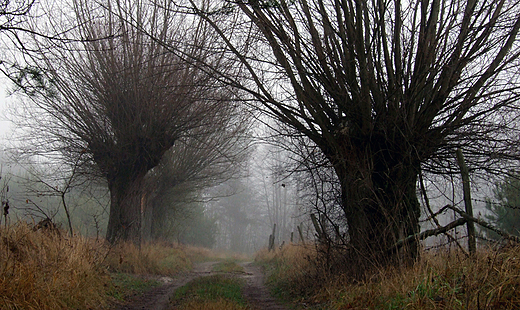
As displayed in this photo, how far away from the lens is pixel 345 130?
7219mm

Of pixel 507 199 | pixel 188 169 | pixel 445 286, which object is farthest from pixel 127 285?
pixel 188 169

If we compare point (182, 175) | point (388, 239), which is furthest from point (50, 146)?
point (388, 239)

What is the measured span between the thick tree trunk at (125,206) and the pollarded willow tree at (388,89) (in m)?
8.56

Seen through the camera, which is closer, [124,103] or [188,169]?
[124,103]

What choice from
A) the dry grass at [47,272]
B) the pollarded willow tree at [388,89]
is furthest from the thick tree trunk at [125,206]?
the pollarded willow tree at [388,89]

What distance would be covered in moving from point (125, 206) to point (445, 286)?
1203 cm

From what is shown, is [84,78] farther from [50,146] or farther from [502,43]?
[502,43]

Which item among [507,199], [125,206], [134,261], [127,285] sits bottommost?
[127,285]

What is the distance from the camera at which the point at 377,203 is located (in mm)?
6844

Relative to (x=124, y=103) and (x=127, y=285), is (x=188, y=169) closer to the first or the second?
(x=124, y=103)

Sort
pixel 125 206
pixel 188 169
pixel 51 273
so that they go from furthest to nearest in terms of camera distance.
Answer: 1. pixel 188 169
2. pixel 125 206
3. pixel 51 273

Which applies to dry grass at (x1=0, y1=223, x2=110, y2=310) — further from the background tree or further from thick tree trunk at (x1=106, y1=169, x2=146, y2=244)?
thick tree trunk at (x1=106, y1=169, x2=146, y2=244)

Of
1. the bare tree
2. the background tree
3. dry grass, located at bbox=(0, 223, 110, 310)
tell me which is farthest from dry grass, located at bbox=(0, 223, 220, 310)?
the bare tree

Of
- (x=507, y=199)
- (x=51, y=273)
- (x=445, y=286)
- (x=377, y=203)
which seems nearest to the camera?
(x=445, y=286)
